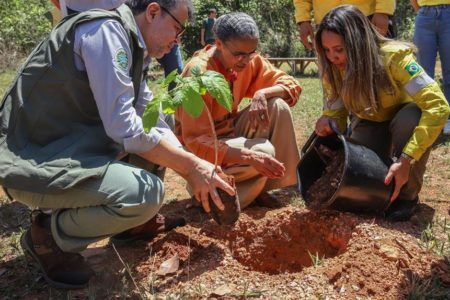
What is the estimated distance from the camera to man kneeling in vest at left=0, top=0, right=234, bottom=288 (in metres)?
1.88

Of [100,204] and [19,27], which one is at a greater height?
[100,204]

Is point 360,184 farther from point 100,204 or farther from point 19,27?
point 19,27

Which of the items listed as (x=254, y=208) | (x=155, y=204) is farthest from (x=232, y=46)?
(x=155, y=204)

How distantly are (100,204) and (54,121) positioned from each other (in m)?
0.36

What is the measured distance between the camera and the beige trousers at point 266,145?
2.85 metres

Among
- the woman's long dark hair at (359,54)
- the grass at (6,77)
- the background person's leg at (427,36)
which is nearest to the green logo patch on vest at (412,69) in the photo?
the woman's long dark hair at (359,54)

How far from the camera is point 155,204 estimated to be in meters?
2.02

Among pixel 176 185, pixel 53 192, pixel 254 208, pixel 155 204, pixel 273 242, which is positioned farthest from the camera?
pixel 176 185

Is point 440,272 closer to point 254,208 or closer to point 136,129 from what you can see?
point 254,208

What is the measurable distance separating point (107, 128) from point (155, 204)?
35 centimetres

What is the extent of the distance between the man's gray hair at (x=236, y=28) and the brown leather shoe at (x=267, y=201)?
0.89m

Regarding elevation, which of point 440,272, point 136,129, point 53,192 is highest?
point 136,129

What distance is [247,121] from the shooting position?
3.02 meters

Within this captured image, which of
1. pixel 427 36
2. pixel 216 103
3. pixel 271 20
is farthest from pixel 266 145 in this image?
pixel 271 20
